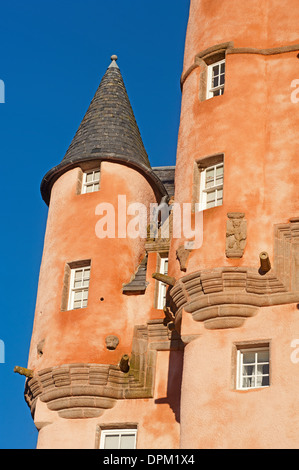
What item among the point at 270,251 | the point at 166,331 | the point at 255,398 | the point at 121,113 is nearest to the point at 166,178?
the point at 121,113

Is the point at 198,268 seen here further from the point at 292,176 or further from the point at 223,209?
the point at 292,176

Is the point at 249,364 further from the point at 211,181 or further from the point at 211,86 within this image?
the point at 211,86

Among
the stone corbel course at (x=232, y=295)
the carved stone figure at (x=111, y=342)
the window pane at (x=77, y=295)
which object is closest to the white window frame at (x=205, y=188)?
the stone corbel course at (x=232, y=295)

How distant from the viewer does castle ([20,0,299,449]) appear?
23.6 m

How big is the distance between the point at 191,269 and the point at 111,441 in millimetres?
5327

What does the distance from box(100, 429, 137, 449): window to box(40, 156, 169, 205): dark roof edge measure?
25.3 feet

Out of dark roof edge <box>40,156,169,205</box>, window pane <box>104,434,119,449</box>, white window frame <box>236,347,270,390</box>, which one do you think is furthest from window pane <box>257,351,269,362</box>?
dark roof edge <box>40,156,169,205</box>

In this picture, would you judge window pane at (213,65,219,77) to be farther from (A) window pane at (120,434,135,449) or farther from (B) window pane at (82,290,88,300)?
(A) window pane at (120,434,135,449)

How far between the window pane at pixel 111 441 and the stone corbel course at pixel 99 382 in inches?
26.2

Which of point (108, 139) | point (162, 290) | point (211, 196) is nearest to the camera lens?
point (211, 196)

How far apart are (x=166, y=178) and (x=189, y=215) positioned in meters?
7.75

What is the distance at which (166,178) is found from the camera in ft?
111

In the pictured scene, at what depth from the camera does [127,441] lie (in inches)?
1065

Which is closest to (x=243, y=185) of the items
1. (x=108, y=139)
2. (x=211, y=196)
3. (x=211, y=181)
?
(x=211, y=196)
